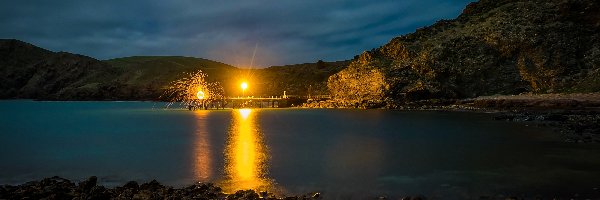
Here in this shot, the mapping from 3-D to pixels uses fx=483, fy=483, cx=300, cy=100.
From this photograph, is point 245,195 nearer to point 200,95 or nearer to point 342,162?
point 342,162

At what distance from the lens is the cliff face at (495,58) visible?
308 feet

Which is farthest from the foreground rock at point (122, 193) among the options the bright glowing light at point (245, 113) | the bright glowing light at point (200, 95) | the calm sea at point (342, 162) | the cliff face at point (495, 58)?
the bright glowing light at point (200, 95)

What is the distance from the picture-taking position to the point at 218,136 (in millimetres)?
50875

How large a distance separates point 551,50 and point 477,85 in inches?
623

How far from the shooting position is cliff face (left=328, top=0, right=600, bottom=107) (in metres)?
94.0

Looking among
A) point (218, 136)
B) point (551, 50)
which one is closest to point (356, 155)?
point (218, 136)

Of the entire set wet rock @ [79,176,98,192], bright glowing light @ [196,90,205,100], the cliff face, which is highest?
the cliff face

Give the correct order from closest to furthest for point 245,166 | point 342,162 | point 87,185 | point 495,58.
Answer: point 87,185 → point 245,166 → point 342,162 → point 495,58

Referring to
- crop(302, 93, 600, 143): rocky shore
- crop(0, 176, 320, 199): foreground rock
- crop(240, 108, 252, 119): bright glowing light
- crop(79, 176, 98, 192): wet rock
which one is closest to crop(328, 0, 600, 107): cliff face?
crop(302, 93, 600, 143): rocky shore

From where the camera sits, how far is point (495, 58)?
10062 centimetres

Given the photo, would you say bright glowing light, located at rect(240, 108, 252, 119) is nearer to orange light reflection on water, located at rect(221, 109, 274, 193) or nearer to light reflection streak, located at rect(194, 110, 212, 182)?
light reflection streak, located at rect(194, 110, 212, 182)

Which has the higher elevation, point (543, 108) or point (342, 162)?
point (543, 108)

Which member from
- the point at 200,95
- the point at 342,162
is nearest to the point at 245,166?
the point at 342,162

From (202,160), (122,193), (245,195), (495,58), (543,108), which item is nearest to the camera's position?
(245,195)
